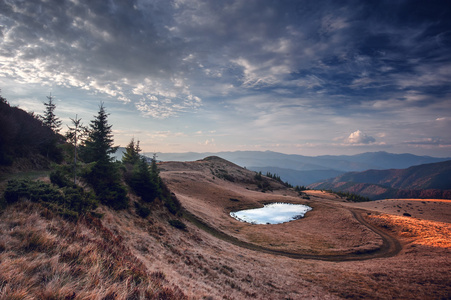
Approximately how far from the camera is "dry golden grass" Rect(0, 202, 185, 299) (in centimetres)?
452

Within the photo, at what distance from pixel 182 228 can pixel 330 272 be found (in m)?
16.2

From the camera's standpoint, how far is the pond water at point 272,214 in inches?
1642

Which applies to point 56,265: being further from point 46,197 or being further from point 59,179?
point 59,179

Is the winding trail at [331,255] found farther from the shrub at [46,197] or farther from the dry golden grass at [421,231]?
the shrub at [46,197]

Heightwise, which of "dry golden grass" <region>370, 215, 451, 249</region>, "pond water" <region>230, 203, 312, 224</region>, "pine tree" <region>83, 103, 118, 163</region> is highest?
"pine tree" <region>83, 103, 118, 163</region>

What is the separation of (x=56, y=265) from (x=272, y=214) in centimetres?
4748

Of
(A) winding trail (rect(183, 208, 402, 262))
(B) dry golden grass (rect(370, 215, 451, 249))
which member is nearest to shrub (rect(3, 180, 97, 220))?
(A) winding trail (rect(183, 208, 402, 262))

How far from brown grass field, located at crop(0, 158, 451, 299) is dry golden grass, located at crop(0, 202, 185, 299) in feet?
0.11

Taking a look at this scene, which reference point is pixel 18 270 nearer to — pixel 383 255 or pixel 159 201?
pixel 159 201

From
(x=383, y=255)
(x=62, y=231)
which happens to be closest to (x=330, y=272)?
(x=383, y=255)

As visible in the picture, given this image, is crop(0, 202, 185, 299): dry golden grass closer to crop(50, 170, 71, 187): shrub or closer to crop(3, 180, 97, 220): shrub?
crop(3, 180, 97, 220): shrub

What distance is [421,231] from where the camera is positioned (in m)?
29.5

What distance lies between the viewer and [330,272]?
16.8 m

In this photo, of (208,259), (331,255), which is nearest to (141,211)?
(208,259)
